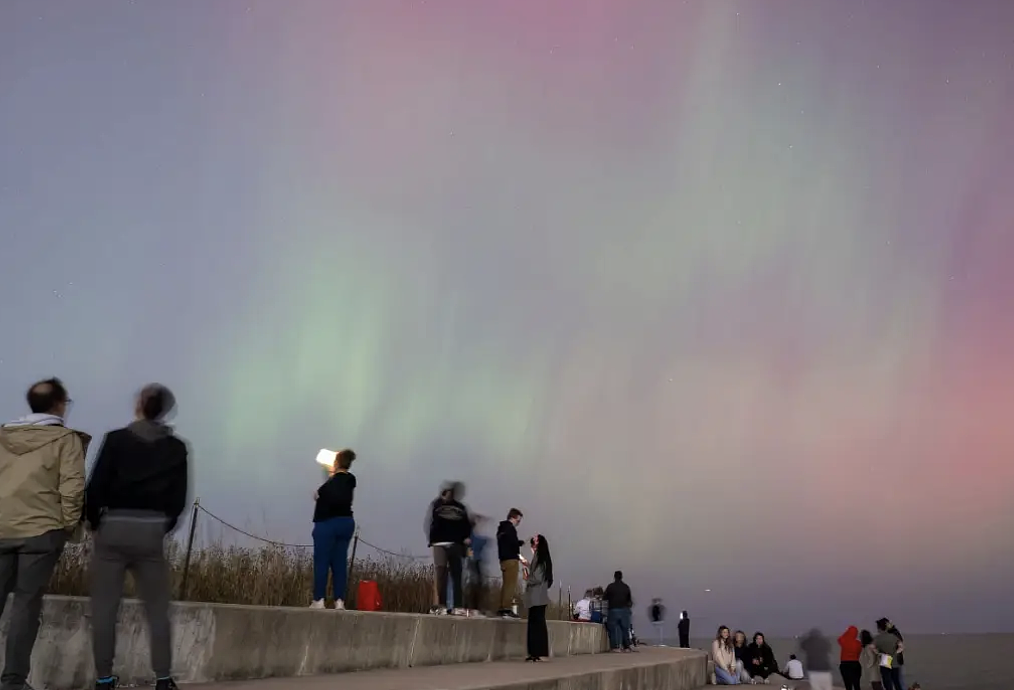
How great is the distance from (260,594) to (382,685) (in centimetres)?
379

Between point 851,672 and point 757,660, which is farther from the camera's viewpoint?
point 757,660

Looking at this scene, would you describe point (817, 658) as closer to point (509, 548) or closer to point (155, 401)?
point (509, 548)

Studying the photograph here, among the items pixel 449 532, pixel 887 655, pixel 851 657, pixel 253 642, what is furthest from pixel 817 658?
pixel 253 642

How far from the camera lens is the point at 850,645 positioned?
22094 millimetres

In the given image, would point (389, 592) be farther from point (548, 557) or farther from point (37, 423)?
point (37, 423)

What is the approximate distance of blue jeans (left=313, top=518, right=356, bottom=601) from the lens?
1030 centimetres

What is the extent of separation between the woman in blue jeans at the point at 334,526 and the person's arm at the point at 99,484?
455 cm

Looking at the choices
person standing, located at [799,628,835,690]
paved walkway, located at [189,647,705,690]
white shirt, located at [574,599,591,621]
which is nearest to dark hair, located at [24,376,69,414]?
paved walkway, located at [189,647,705,690]

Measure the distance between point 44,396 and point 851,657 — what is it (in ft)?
67.8

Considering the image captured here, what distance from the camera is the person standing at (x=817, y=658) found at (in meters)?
16.7

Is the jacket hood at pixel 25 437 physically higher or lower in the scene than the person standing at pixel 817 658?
higher

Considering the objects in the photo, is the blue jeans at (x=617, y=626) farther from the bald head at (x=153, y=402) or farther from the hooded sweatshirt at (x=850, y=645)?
the bald head at (x=153, y=402)

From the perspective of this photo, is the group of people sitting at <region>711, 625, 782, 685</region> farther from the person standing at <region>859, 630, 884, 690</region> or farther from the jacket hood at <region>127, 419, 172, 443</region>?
→ the jacket hood at <region>127, 419, 172, 443</region>

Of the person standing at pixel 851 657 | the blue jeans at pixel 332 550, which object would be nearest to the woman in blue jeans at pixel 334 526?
the blue jeans at pixel 332 550
